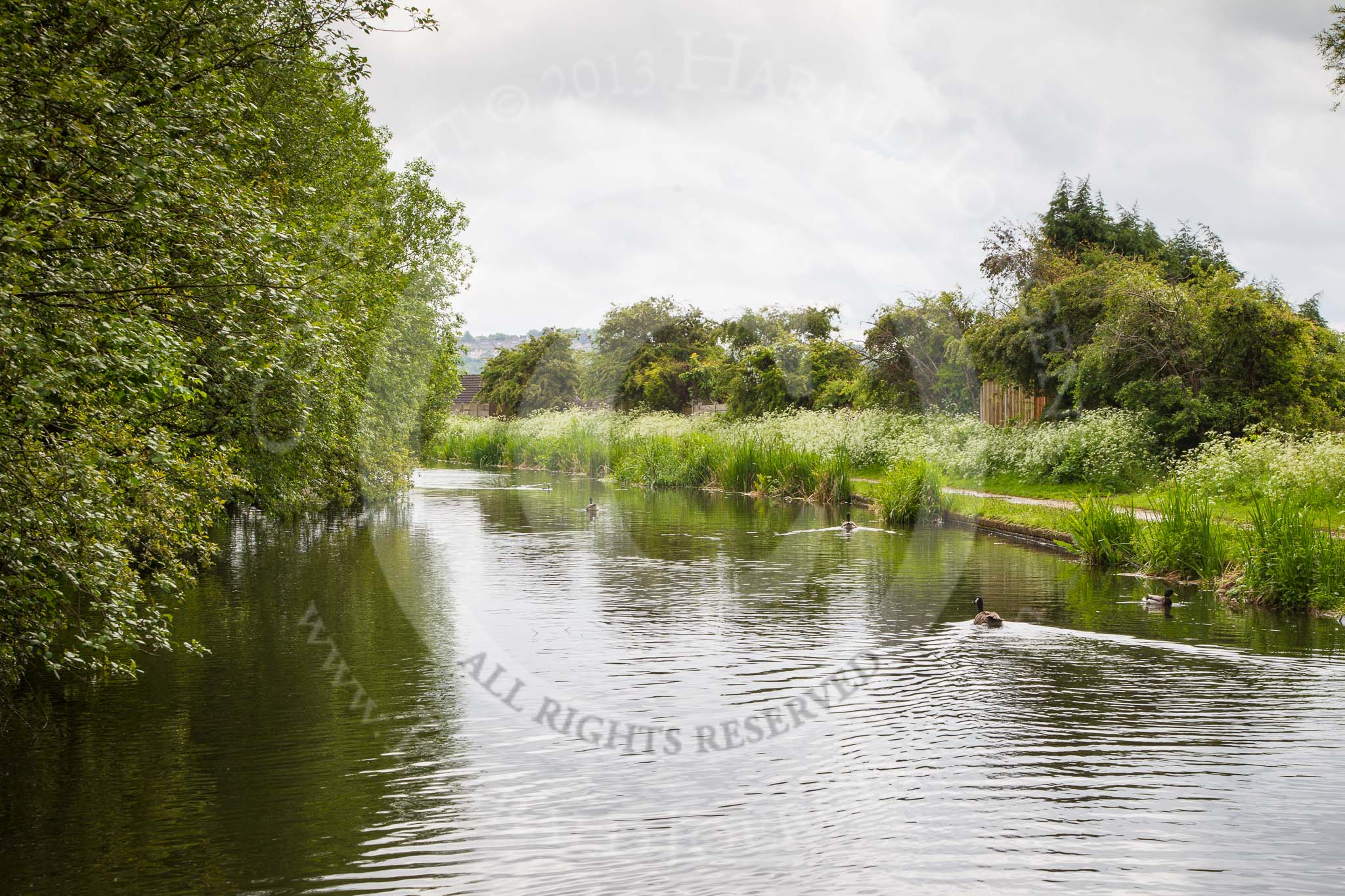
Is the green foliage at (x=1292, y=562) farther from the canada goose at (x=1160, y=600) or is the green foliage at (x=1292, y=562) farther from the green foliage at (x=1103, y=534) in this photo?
the green foliage at (x=1103, y=534)

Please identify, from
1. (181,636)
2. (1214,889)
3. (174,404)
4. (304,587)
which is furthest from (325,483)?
(1214,889)

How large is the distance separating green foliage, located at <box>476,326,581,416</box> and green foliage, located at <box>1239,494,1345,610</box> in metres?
55.6

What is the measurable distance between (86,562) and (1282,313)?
70.8 ft

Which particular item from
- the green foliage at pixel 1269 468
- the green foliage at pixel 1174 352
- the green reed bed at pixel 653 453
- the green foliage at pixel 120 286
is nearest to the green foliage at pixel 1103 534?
the green foliage at pixel 1269 468

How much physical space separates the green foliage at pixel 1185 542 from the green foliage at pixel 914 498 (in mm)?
7032

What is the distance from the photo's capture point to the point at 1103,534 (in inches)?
615

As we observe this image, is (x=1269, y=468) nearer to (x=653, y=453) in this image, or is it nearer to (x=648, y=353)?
(x=653, y=453)

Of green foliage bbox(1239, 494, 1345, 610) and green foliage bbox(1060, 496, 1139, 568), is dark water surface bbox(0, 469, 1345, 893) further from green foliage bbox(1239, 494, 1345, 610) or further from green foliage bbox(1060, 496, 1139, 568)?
green foliage bbox(1060, 496, 1139, 568)

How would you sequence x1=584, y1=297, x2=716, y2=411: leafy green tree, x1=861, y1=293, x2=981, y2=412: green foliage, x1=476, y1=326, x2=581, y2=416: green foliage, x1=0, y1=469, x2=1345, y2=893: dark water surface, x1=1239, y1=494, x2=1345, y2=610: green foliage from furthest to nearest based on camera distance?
Answer: 1. x1=476, y1=326, x2=581, y2=416: green foliage
2. x1=584, y1=297, x2=716, y2=411: leafy green tree
3. x1=861, y1=293, x2=981, y2=412: green foliage
4. x1=1239, y1=494, x2=1345, y2=610: green foliage
5. x1=0, y1=469, x2=1345, y2=893: dark water surface

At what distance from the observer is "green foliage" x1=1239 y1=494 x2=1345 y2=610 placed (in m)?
11.6

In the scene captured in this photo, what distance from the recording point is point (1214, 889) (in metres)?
5.36

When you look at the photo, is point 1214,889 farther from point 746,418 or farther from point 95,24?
point 746,418

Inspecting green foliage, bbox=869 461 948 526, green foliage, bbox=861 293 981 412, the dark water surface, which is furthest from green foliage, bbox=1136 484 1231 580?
green foliage, bbox=861 293 981 412

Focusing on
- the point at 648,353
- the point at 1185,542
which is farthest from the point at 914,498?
the point at 648,353
